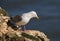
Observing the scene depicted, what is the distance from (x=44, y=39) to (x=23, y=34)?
41 cm

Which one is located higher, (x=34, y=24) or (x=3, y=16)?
(x=34, y=24)

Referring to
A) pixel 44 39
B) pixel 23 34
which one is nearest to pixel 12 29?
pixel 23 34

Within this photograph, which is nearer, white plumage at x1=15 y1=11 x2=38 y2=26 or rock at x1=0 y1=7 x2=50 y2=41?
rock at x1=0 y1=7 x2=50 y2=41

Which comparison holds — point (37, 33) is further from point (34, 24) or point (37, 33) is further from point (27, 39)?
point (34, 24)

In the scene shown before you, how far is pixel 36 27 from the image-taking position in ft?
29.9

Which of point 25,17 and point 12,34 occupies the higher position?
point 25,17

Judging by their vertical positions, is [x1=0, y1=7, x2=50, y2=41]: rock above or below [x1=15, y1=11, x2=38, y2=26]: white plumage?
below

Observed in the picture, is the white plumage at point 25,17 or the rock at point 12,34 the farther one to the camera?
the white plumage at point 25,17

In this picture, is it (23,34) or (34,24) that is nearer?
(23,34)

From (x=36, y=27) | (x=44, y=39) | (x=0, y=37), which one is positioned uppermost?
(x=36, y=27)

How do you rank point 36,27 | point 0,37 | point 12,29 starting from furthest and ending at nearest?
point 36,27 → point 12,29 → point 0,37

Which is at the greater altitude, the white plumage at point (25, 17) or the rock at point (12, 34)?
the white plumage at point (25, 17)

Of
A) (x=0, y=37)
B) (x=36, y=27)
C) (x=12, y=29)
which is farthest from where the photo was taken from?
(x=36, y=27)

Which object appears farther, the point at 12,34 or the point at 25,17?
the point at 25,17
